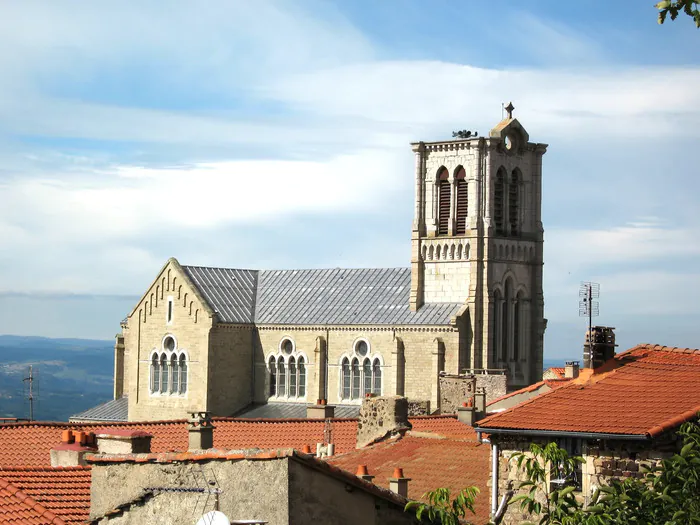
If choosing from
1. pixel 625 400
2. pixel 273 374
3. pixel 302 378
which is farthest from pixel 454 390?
pixel 625 400

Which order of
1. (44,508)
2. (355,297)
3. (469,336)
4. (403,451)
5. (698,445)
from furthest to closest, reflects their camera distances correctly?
(355,297)
(469,336)
(403,451)
(44,508)
(698,445)

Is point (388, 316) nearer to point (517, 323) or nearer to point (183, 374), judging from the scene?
point (517, 323)

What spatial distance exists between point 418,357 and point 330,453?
32.5 meters

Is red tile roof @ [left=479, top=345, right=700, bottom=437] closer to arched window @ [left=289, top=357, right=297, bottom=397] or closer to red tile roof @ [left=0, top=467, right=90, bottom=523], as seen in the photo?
red tile roof @ [left=0, top=467, right=90, bottom=523]

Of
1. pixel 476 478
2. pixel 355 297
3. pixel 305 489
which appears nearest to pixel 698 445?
pixel 305 489

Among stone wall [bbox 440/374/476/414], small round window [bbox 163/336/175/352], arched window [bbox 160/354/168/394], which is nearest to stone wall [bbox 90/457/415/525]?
stone wall [bbox 440/374/476/414]

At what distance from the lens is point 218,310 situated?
259 ft

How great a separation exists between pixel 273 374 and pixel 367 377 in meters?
6.29

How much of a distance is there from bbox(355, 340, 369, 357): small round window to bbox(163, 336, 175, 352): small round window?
32.9 feet

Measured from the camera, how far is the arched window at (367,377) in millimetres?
74875

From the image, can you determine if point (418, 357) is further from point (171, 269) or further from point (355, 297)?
point (171, 269)

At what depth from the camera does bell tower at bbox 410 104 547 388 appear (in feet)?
245

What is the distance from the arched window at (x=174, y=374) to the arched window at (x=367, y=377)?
1025 centimetres

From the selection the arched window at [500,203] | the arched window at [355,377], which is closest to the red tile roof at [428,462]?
A: the arched window at [355,377]
